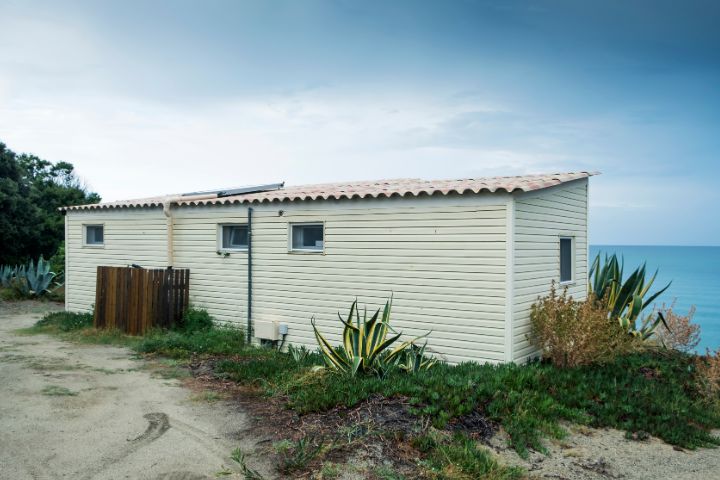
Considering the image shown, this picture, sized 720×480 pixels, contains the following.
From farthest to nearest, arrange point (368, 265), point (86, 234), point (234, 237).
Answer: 1. point (86, 234)
2. point (234, 237)
3. point (368, 265)

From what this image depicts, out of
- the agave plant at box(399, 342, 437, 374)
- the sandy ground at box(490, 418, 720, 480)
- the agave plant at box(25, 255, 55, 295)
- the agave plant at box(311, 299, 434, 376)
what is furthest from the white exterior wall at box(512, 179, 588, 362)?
the agave plant at box(25, 255, 55, 295)

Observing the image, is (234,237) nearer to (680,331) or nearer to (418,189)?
(418,189)

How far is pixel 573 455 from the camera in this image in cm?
570

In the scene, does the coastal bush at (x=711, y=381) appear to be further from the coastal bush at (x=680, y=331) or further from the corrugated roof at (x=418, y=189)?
the corrugated roof at (x=418, y=189)

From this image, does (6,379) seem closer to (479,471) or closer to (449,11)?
(479,471)

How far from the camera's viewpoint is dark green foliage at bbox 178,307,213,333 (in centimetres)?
1132

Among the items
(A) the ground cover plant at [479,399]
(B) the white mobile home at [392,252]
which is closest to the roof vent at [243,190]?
(B) the white mobile home at [392,252]

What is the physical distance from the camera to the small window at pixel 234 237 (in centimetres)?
1148

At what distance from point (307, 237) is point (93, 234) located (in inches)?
275

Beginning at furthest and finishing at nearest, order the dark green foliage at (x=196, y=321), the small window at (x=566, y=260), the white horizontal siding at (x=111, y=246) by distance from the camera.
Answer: the white horizontal siding at (x=111, y=246) → the dark green foliage at (x=196, y=321) → the small window at (x=566, y=260)

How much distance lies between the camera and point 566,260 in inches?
421

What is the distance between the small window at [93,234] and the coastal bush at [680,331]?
42.9 feet

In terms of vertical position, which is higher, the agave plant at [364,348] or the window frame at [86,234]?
the window frame at [86,234]

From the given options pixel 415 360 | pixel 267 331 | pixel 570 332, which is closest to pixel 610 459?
pixel 570 332
